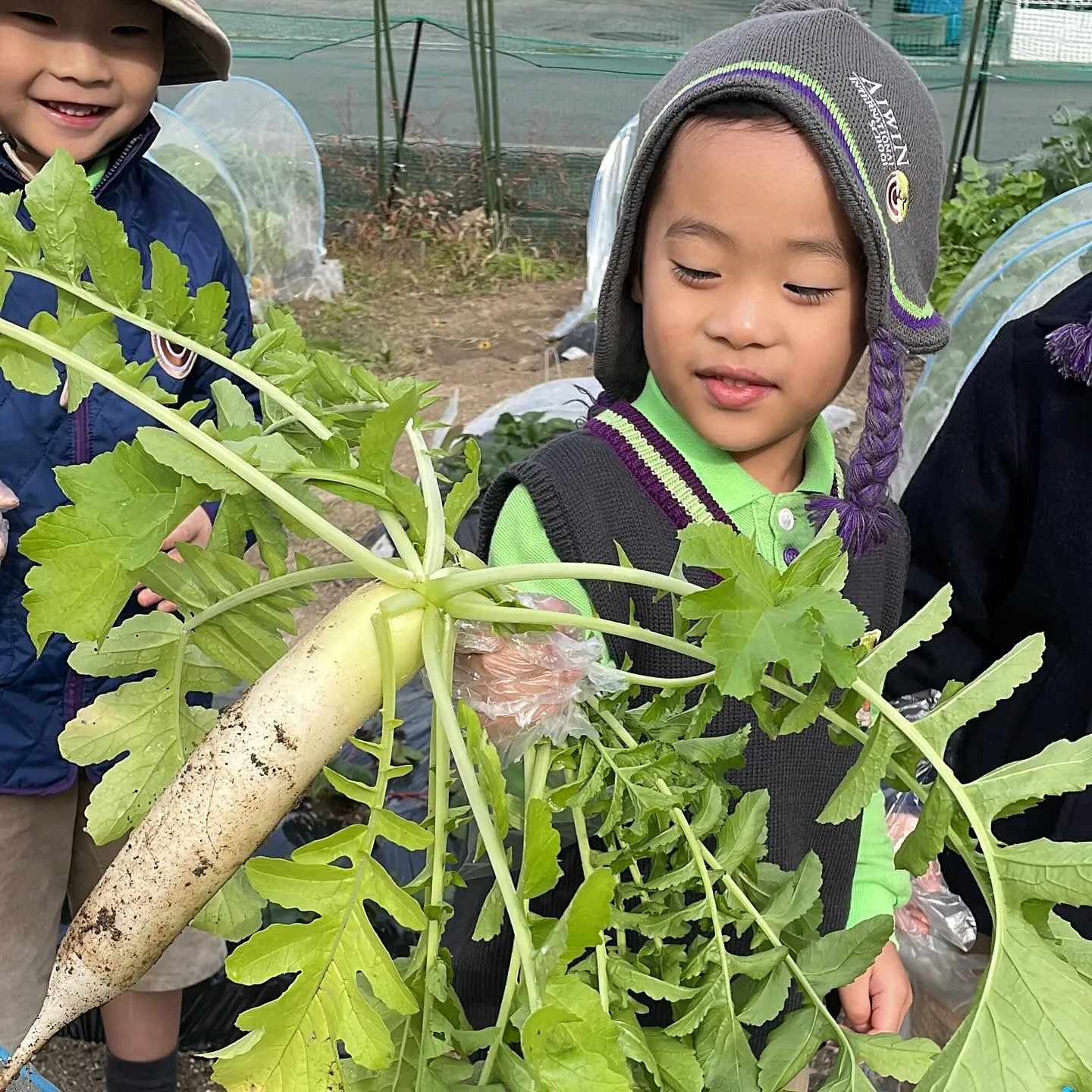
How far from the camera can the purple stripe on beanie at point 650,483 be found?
1174mm

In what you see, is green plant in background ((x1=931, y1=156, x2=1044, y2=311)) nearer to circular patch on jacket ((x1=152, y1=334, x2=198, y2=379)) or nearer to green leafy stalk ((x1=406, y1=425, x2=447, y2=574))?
circular patch on jacket ((x1=152, y1=334, x2=198, y2=379))

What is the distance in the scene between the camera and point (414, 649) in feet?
2.34

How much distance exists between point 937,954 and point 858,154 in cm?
149

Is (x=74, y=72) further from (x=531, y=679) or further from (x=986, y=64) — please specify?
(x=986, y=64)

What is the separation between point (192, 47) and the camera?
166 centimetres

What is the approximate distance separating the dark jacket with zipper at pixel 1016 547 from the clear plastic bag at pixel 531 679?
0.76m

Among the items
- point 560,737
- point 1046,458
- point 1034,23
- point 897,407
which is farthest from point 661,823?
point 1034,23

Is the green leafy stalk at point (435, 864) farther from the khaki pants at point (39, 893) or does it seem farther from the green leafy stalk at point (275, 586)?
the khaki pants at point (39, 893)

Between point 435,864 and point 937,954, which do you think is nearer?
point 435,864

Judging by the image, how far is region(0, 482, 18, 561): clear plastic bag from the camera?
48.1 inches

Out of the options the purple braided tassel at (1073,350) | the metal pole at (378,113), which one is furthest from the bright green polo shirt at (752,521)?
the metal pole at (378,113)

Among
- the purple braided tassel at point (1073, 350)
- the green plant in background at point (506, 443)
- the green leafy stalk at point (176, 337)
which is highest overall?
the green leafy stalk at point (176, 337)

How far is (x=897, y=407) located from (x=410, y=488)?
2.14ft

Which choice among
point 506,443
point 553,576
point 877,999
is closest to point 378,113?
point 506,443
